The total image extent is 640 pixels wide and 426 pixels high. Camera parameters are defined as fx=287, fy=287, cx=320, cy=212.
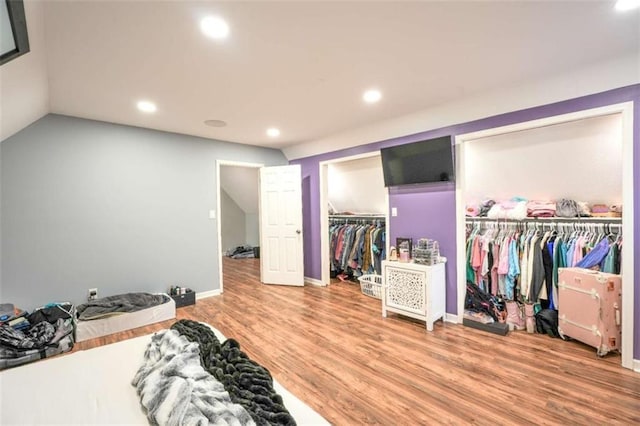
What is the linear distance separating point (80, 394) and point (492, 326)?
328 centimetres

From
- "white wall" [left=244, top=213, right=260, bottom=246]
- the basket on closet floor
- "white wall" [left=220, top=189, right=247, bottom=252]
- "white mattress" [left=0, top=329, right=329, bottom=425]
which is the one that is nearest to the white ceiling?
"white mattress" [left=0, top=329, right=329, bottom=425]

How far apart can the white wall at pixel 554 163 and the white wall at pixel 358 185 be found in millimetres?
1444

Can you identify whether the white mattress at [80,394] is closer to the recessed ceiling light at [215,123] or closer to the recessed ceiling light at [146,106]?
the recessed ceiling light at [146,106]

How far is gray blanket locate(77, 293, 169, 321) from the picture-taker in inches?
118

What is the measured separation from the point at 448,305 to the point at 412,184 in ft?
4.79

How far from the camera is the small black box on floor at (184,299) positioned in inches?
148

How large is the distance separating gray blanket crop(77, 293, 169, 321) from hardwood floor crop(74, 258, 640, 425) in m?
0.27

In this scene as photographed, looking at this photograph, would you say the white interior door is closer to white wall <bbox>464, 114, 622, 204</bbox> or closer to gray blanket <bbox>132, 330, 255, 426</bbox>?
white wall <bbox>464, 114, 622, 204</bbox>

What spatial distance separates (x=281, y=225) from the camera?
4801 mm

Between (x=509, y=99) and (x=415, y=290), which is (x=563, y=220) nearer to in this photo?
(x=509, y=99)

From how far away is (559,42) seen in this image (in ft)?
6.24

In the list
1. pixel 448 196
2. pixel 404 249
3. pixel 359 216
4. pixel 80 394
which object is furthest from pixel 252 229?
pixel 80 394

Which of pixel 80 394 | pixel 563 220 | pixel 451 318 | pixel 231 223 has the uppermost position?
pixel 563 220

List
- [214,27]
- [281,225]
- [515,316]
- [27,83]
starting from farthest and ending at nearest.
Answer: [281,225]
[515,316]
[27,83]
[214,27]
